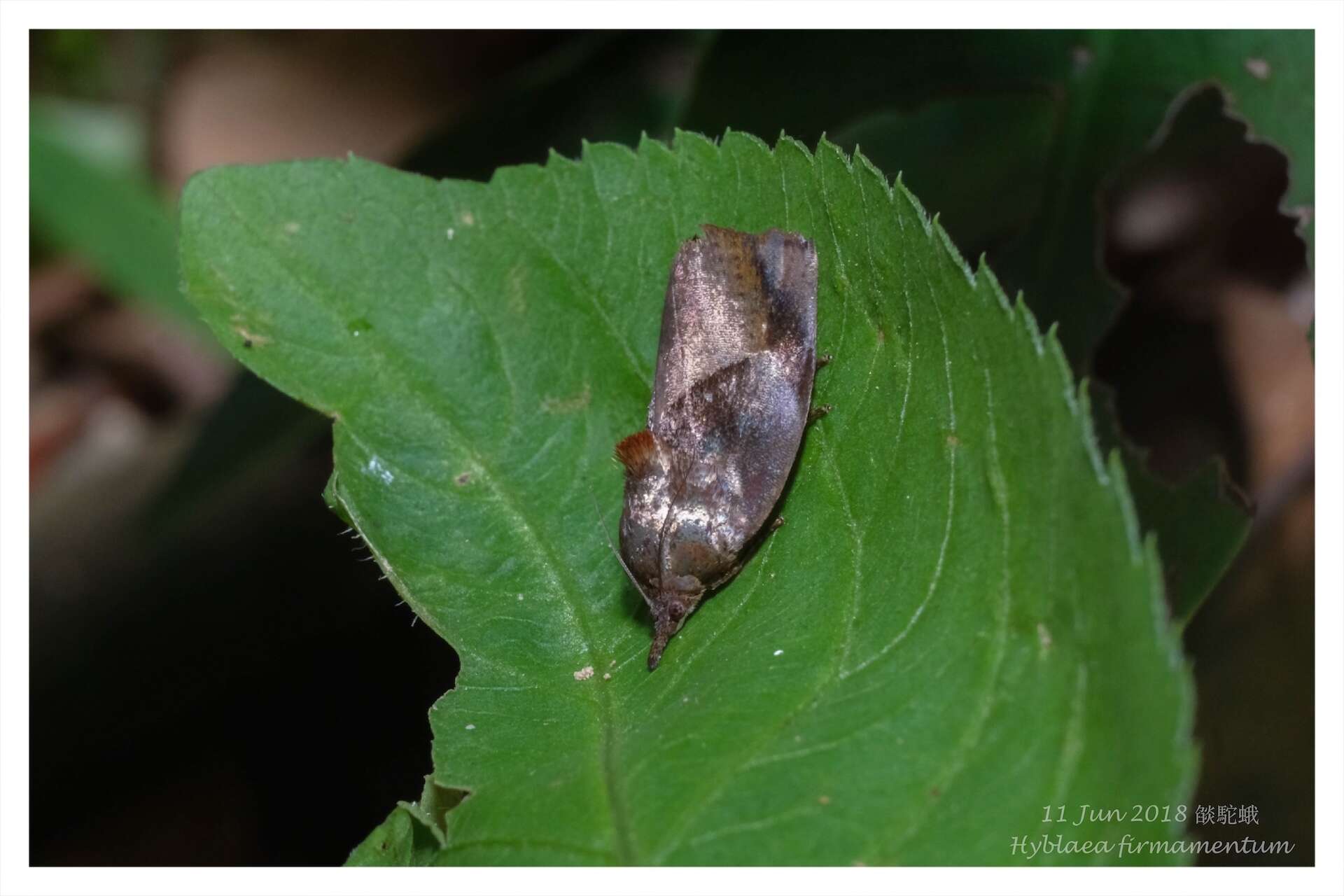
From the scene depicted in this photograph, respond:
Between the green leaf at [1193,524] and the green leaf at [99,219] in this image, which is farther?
the green leaf at [99,219]

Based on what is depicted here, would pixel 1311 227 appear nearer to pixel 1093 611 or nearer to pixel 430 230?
pixel 1093 611

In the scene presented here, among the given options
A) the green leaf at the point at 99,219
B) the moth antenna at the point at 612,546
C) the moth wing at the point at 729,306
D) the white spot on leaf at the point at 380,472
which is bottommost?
the moth antenna at the point at 612,546

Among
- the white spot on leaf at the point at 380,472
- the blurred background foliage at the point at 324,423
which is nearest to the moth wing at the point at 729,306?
the white spot on leaf at the point at 380,472

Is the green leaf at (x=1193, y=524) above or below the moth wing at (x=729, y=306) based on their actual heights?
below

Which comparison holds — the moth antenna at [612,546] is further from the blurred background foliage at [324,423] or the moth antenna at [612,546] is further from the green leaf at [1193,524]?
the green leaf at [1193,524]

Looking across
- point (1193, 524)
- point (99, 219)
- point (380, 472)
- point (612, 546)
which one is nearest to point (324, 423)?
point (380, 472)

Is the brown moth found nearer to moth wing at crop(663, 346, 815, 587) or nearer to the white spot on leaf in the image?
moth wing at crop(663, 346, 815, 587)
